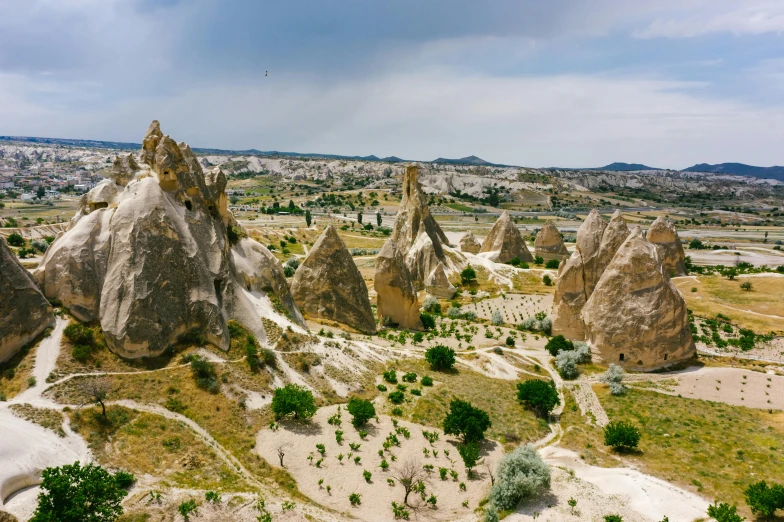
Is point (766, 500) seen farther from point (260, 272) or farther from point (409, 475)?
point (260, 272)

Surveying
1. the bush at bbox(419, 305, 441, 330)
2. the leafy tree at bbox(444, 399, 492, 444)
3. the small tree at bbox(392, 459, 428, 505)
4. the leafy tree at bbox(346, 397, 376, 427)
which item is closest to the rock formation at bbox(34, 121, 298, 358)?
the leafy tree at bbox(346, 397, 376, 427)

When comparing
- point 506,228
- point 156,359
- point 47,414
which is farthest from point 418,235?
point 47,414

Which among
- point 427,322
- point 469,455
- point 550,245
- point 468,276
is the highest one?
point 550,245

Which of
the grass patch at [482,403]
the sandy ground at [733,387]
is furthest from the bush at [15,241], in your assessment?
the sandy ground at [733,387]

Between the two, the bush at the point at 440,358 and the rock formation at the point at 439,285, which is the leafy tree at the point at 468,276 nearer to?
the rock formation at the point at 439,285

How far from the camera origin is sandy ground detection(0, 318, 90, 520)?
18344 mm

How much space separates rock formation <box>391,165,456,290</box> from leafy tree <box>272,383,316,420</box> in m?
42.3

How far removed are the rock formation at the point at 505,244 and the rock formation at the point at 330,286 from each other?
47.5 m

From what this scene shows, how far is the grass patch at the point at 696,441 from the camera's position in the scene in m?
24.9

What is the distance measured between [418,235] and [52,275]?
50.8 meters

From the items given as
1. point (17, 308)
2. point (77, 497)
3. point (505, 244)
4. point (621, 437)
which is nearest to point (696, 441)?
point (621, 437)

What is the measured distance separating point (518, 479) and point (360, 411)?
9159mm

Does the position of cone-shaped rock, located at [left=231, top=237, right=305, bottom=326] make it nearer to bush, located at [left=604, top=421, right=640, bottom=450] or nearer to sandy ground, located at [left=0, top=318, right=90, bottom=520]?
sandy ground, located at [left=0, top=318, right=90, bottom=520]

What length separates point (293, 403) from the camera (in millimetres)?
26219
